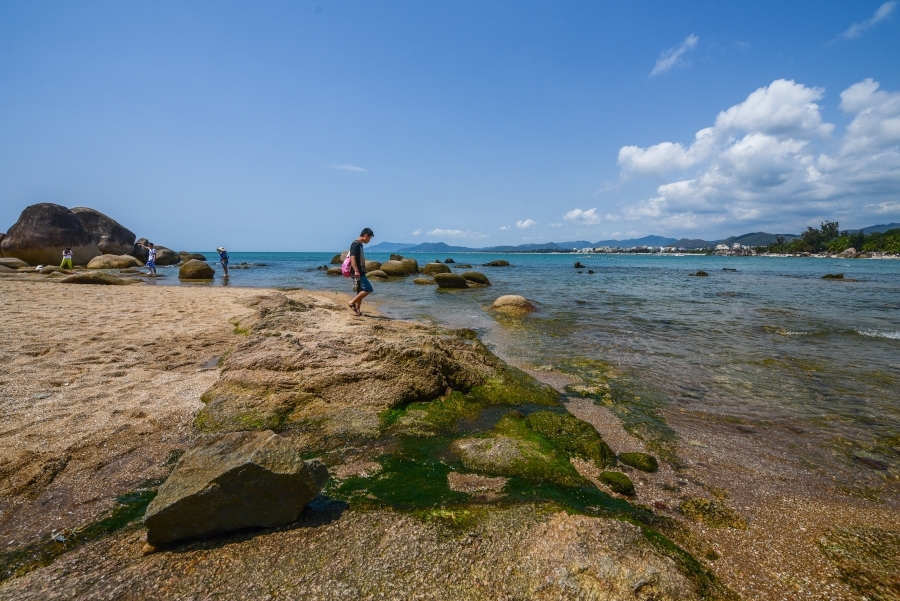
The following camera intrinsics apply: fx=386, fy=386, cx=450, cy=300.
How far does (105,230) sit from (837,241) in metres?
146

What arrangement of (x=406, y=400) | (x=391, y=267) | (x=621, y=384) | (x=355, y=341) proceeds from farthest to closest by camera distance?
(x=391, y=267)
(x=621, y=384)
(x=355, y=341)
(x=406, y=400)

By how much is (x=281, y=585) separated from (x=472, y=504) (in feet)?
4.80

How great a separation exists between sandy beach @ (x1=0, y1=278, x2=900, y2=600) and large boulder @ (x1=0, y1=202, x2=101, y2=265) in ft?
115

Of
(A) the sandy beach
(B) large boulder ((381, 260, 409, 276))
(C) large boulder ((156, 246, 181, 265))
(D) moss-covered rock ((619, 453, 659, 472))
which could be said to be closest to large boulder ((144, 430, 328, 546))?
(A) the sandy beach

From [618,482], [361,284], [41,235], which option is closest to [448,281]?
[361,284]

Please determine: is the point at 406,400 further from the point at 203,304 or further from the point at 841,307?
the point at 841,307

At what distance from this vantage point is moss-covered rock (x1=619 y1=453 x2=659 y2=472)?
161 inches

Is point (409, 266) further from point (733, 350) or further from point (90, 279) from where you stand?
point (733, 350)

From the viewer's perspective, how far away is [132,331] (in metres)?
8.01

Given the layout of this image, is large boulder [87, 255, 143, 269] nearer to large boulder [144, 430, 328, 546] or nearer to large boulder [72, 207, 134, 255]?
large boulder [72, 207, 134, 255]

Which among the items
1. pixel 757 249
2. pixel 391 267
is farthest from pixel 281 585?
pixel 757 249

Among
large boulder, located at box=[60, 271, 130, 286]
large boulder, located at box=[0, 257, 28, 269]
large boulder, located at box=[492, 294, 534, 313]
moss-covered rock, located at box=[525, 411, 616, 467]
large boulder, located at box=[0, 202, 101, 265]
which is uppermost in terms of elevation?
large boulder, located at box=[0, 202, 101, 265]

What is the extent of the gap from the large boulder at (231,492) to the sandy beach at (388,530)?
4.4 inches

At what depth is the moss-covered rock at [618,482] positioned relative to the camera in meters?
3.63
